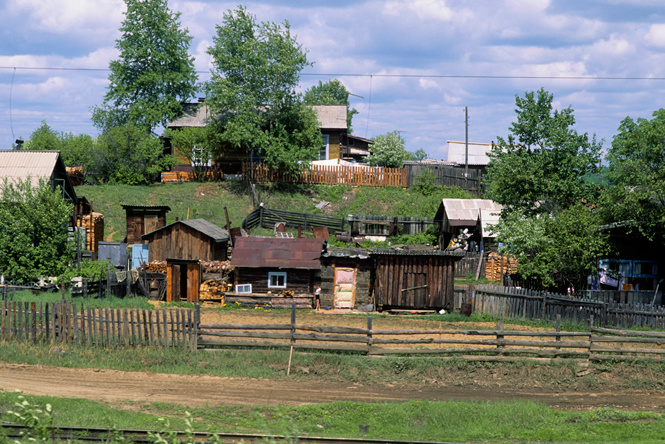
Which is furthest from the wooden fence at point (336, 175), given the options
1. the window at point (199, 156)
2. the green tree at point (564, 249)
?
the green tree at point (564, 249)

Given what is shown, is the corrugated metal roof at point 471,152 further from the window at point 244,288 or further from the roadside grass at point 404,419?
the roadside grass at point 404,419

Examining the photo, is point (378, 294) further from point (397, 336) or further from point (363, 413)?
point (363, 413)

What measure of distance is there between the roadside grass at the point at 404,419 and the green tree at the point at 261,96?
36.1 meters

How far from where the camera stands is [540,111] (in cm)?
3431

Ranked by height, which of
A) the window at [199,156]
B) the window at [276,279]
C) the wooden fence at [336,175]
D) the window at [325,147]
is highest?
the window at [325,147]

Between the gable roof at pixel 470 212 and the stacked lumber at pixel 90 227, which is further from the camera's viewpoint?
the gable roof at pixel 470 212

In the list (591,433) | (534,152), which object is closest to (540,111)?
(534,152)

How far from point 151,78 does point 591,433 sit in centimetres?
5132

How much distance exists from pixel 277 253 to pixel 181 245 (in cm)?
581

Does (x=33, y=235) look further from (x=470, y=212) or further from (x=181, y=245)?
Result: (x=470, y=212)

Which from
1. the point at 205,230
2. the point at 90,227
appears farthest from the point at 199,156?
the point at 205,230

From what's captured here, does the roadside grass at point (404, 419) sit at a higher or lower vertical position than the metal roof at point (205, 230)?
lower

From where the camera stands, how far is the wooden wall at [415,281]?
27.5 meters

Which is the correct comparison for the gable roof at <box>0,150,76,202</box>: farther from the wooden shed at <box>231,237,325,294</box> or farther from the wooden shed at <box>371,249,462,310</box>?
the wooden shed at <box>371,249,462,310</box>
